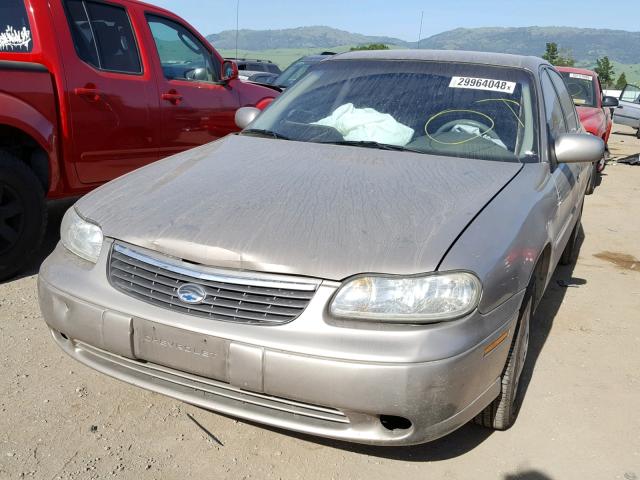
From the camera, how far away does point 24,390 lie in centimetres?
275

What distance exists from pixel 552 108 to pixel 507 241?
1.59 metres

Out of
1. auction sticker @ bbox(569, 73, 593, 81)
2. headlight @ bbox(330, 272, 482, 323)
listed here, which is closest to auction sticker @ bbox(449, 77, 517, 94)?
headlight @ bbox(330, 272, 482, 323)

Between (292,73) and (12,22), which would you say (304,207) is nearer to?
(12,22)

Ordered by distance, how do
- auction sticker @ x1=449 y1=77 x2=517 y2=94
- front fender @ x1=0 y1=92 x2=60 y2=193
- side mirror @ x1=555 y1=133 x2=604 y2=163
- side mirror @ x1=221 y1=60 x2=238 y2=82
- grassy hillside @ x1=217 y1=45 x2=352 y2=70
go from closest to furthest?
side mirror @ x1=555 y1=133 x2=604 y2=163
auction sticker @ x1=449 y1=77 x2=517 y2=94
front fender @ x1=0 y1=92 x2=60 y2=193
side mirror @ x1=221 y1=60 x2=238 y2=82
grassy hillside @ x1=217 y1=45 x2=352 y2=70

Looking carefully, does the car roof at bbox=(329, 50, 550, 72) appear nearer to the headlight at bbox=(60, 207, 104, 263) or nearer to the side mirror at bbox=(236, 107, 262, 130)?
the side mirror at bbox=(236, 107, 262, 130)

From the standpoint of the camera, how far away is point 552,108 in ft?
11.5

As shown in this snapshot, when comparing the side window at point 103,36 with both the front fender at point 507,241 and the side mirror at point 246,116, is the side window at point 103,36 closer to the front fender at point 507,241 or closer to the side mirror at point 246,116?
the side mirror at point 246,116

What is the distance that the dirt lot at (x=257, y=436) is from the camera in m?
2.32

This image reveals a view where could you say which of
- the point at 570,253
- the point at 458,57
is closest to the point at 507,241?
the point at 458,57

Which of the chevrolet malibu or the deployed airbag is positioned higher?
the deployed airbag

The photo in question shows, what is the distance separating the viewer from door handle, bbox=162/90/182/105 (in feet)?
16.1

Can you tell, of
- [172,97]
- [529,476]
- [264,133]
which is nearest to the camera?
[529,476]

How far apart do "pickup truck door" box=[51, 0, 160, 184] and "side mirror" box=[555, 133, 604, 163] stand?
3027 mm

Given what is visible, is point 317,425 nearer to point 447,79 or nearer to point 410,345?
point 410,345
